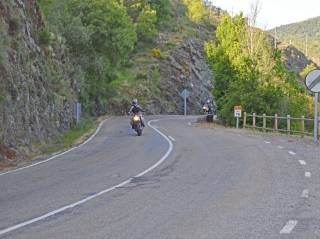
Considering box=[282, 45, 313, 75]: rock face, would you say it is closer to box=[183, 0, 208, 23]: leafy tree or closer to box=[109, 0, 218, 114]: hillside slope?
box=[183, 0, 208, 23]: leafy tree

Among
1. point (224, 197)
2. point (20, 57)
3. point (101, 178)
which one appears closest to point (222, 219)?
point (224, 197)

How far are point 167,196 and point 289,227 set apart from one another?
10.8 feet

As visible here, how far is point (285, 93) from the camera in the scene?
137ft

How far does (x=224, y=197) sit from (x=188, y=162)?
6.18 metres

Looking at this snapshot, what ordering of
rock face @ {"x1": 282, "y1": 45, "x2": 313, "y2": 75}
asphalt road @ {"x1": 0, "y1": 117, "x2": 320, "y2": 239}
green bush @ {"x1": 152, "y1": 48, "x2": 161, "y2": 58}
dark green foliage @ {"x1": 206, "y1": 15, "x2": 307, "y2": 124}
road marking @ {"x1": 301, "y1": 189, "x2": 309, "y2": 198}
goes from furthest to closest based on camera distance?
rock face @ {"x1": 282, "y1": 45, "x2": 313, "y2": 75} < green bush @ {"x1": 152, "y1": 48, "x2": 161, "y2": 58} < dark green foliage @ {"x1": 206, "y1": 15, "x2": 307, "y2": 124} < road marking @ {"x1": 301, "y1": 189, "x2": 309, "y2": 198} < asphalt road @ {"x1": 0, "y1": 117, "x2": 320, "y2": 239}

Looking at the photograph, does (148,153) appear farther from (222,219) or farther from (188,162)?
(222,219)

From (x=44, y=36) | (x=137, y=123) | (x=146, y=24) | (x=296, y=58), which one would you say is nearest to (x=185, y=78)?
(x=146, y=24)

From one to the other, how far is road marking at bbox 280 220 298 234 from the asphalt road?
0.05ft

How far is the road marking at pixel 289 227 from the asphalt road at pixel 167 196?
1 cm

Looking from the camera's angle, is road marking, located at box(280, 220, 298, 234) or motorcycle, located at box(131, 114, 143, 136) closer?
road marking, located at box(280, 220, 298, 234)

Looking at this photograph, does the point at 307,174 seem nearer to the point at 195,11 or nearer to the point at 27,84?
the point at 27,84

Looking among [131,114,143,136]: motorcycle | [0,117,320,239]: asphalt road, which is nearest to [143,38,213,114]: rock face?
[131,114,143,136]: motorcycle

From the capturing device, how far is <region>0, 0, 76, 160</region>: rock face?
21.5 meters

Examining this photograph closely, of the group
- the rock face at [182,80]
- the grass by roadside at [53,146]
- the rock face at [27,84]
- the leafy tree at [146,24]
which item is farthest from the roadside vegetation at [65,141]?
the leafy tree at [146,24]
